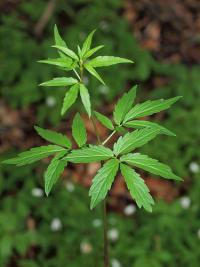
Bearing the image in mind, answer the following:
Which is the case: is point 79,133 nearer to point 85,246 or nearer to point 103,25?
point 85,246

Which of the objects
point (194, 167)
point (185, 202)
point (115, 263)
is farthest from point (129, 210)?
point (194, 167)

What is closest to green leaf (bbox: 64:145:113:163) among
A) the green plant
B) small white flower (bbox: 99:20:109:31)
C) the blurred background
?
the green plant

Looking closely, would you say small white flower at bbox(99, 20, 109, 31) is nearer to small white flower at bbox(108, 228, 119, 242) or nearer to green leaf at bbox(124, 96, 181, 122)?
small white flower at bbox(108, 228, 119, 242)

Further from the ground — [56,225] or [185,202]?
[56,225]

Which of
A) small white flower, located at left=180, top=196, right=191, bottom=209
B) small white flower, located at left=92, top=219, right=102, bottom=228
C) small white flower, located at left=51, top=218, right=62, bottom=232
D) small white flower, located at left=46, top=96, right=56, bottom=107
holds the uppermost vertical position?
small white flower, located at left=46, top=96, right=56, bottom=107

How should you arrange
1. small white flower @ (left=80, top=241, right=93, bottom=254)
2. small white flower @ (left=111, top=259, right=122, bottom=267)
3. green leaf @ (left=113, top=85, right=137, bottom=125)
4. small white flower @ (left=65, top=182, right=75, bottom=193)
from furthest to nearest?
small white flower @ (left=65, top=182, right=75, bottom=193) < small white flower @ (left=80, top=241, right=93, bottom=254) < small white flower @ (left=111, top=259, right=122, bottom=267) < green leaf @ (left=113, top=85, right=137, bottom=125)

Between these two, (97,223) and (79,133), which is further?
(97,223)

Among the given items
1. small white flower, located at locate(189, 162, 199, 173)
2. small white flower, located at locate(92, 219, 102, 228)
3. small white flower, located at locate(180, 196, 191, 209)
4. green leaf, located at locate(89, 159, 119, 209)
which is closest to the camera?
green leaf, located at locate(89, 159, 119, 209)
